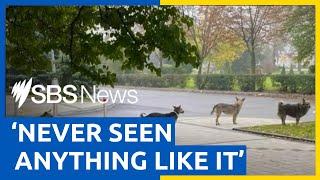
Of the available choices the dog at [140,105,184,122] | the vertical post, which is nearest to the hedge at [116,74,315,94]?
the dog at [140,105,184,122]

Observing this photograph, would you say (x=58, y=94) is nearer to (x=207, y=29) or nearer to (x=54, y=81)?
(x=54, y=81)

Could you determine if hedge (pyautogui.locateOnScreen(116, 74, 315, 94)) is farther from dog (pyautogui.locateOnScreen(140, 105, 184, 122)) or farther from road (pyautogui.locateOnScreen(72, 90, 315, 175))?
dog (pyautogui.locateOnScreen(140, 105, 184, 122))

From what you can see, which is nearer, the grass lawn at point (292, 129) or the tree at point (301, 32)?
the grass lawn at point (292, 129)

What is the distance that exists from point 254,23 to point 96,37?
4.87 meters

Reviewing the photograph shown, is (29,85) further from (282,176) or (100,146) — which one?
(282,176)

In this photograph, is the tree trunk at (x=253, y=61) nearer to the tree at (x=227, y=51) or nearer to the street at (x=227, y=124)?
the tree at (x=227, y=51)

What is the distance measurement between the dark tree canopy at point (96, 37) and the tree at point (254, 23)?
10.5ft

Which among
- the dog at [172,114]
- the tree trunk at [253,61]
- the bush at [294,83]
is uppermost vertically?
the tree trunk at [253,61]

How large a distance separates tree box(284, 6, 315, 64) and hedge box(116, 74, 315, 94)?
1397 mm

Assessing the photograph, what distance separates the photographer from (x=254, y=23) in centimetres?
1186

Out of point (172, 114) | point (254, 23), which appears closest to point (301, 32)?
point (254, 23)

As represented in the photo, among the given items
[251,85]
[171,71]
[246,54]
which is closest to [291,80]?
[251,85]

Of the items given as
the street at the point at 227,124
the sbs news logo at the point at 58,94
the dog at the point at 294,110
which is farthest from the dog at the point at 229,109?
the sbs news logo at the point at 58,94

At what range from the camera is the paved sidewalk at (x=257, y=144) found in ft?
23.9
